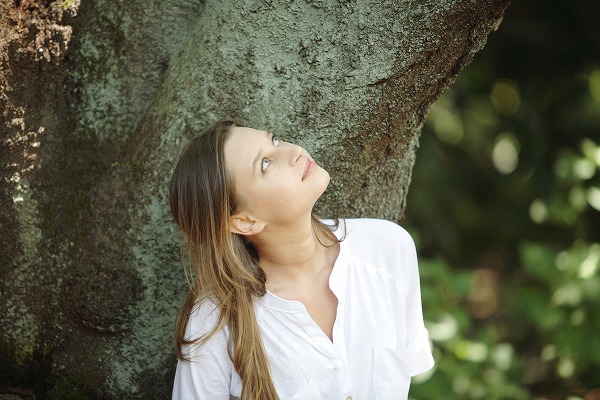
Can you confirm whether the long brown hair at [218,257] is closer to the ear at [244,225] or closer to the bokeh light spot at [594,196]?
the ear at [244,225]

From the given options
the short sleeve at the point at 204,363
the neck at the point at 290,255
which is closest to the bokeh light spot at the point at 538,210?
the neck at the point at 290,255

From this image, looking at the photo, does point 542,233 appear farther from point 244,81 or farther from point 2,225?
point 2,225

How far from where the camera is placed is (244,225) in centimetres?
192

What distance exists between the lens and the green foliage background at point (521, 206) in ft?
10.3

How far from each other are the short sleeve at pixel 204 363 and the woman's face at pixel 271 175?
1.15 ft

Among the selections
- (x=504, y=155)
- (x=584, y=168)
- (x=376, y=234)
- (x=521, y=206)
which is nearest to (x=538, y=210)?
(x=521, y=206)

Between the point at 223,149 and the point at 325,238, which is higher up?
the point at 223,149

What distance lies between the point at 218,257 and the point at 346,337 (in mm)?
470

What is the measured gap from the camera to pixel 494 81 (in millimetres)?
4004

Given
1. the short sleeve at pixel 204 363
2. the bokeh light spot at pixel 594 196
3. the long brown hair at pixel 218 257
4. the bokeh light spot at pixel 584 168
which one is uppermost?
the bokeh light spot at pixel 584 168

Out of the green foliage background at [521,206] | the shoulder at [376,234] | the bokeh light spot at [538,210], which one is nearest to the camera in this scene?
the shoulder at [376,234]

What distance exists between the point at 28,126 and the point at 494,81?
2930mm

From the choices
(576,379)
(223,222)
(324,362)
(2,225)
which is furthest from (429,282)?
(2,225)

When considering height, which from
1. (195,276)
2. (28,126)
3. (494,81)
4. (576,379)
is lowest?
(576,379)
